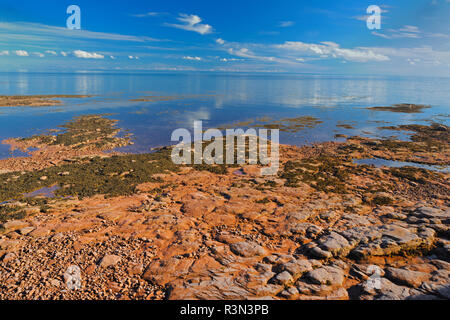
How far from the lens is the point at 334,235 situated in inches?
447

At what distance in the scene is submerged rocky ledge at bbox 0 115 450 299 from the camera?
8.52 metres

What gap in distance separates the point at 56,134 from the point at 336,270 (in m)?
39.7

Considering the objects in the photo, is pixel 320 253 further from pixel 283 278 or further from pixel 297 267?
pixel 283 278

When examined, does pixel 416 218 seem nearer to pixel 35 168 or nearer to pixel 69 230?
pixel 69 230

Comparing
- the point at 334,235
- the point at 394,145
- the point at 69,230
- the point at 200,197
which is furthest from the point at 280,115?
the point at 69,230

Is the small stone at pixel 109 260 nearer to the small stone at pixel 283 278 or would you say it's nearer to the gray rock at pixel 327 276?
the small stone at pixel 283 278

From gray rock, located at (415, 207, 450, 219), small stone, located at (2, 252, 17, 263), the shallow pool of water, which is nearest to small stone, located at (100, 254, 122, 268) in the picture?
small stone, located at (2, 252, 17, 263)
